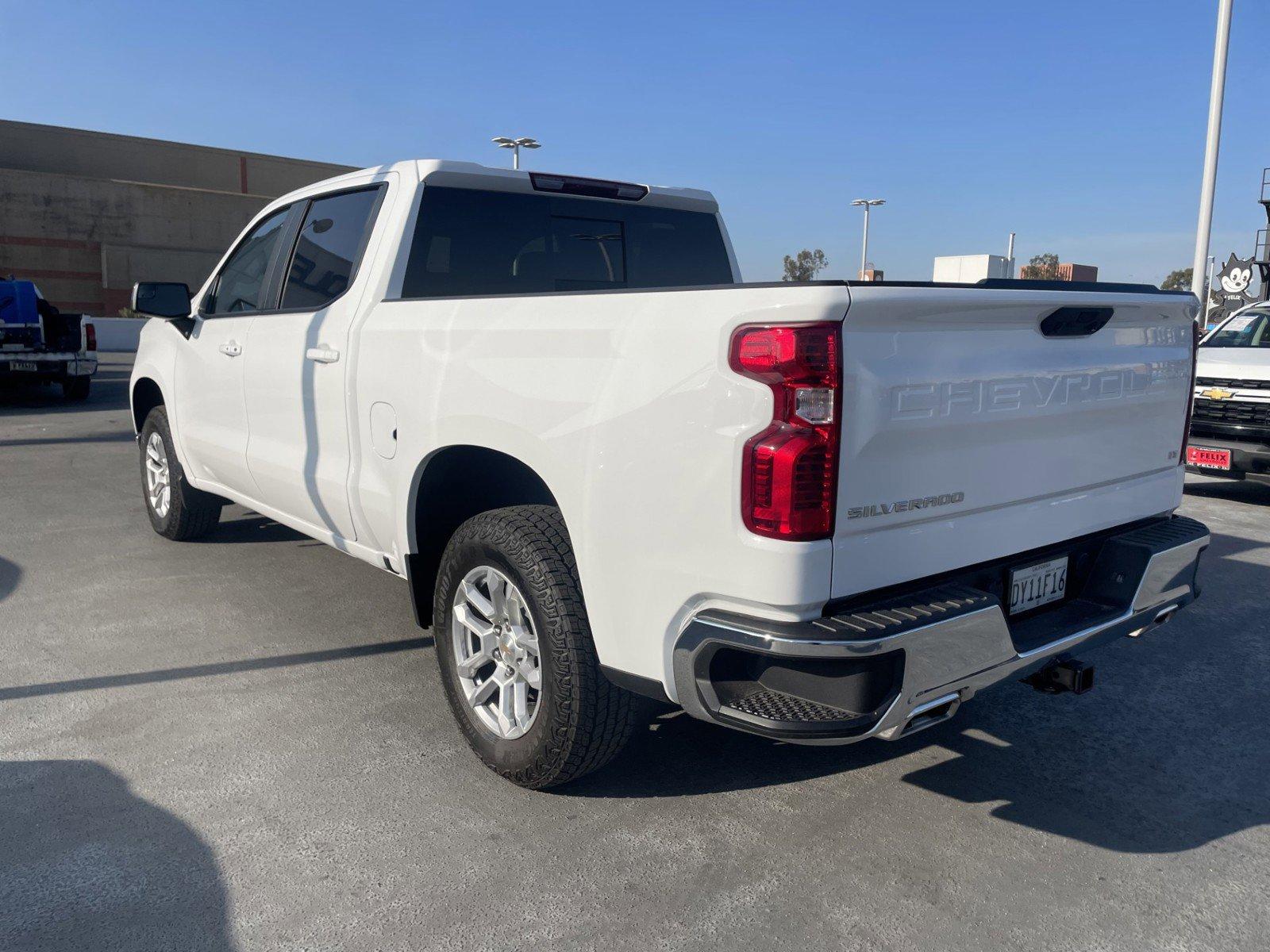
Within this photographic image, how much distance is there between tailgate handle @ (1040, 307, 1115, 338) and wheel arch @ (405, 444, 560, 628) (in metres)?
1.66

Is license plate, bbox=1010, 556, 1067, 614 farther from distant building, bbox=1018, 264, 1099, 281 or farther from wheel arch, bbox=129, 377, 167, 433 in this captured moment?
distant building, bbox=1018, 264, 1099, 281

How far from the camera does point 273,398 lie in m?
4.59

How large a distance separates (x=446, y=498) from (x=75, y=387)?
14.1 m

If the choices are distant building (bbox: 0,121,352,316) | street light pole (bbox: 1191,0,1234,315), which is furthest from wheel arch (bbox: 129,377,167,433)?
distant building (bbox: 0,121,352,316)

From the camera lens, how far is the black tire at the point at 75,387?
15.3m

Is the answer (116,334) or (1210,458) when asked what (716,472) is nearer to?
(1210,458)

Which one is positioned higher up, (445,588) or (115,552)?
(445,588)

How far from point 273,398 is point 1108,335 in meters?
3.38

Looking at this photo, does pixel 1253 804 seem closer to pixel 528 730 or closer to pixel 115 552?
pixel 528 730

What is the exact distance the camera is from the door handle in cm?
403

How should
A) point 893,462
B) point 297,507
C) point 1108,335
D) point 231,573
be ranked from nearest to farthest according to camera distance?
point 893,462, point 1108,335, point 297,507, point 231,573

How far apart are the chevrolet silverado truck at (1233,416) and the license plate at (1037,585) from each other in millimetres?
5576

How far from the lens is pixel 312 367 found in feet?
13.8

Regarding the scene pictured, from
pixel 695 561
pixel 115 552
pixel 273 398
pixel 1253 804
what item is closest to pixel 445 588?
pixel 695 561
